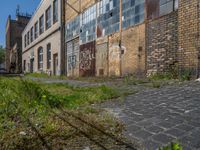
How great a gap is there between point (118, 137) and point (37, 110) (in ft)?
5.27

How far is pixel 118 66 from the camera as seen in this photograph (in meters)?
11.2

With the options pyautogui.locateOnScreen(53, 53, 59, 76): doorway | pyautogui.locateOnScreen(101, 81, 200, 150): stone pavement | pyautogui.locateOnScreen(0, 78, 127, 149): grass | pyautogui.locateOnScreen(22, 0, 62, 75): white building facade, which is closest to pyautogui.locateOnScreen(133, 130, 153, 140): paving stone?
pyautogui.locateOnScreen(101, 81, 200, 150): stone pavement

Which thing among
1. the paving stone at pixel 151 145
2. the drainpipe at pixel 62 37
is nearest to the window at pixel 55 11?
the drainpipe at pixel 62 37

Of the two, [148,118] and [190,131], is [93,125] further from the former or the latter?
[190,131]

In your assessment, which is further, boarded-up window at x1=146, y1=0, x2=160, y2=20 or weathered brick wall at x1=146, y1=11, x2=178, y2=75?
boarded-up window at x1=146, y1=0, x2=160, y2=20

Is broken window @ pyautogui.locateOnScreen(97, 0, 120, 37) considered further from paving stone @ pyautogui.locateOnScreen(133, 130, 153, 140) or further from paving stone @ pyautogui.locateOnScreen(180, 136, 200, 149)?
paving stone @ pyautogui.locateOnScreen(180, 136, 200, 149)

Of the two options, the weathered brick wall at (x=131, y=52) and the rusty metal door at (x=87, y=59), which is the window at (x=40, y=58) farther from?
the weathered brick wall at (x=131, y=52)

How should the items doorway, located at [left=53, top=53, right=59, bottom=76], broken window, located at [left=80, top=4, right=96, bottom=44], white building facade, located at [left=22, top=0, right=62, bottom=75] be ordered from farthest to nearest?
1. doorway, located at [left=53, top=53, right=59, bottom=76]
2. white building facade, located at [left=22, top=0, right=62, bottom=75]
3. broken window, located at [left=80, top=4, right=96, bottom=44]

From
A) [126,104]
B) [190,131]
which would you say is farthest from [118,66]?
[190,131]

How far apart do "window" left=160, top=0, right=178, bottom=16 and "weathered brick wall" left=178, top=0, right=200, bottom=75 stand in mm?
398

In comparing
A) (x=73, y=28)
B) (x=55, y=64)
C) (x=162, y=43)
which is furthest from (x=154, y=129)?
(x=55, y=64)

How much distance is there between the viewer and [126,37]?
10.8 metres

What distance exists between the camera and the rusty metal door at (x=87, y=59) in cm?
1422

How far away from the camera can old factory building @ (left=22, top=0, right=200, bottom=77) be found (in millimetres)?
7469
